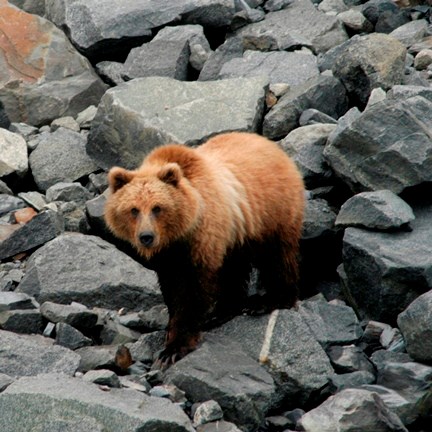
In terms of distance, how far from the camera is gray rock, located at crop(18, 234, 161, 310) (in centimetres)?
901

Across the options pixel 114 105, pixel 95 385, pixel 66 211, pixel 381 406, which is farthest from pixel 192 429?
pixel 114 105

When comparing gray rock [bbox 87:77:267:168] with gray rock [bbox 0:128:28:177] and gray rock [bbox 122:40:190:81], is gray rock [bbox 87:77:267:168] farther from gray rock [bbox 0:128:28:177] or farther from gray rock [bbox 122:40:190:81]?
gray rock [bbox 122:40:190:81]

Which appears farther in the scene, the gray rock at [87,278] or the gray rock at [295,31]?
the gray rock at [295,31]

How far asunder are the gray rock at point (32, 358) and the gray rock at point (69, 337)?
40 cm

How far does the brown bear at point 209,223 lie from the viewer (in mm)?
7605

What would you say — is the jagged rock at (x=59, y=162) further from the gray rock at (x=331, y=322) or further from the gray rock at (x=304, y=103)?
the gray rock at (x=331, y=322)

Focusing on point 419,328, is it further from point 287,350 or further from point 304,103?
point 304,103

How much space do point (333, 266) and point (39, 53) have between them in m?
5.27

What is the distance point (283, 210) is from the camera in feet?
27.9

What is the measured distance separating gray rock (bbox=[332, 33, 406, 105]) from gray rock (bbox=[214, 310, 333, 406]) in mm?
4228

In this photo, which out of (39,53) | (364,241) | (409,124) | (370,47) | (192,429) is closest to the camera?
(192,429)

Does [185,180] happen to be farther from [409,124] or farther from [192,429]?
[409,124]

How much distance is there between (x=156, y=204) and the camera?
24.7 ft

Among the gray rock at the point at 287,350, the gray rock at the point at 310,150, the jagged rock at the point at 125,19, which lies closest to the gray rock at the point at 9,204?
the gray rock at the point at 310,150
